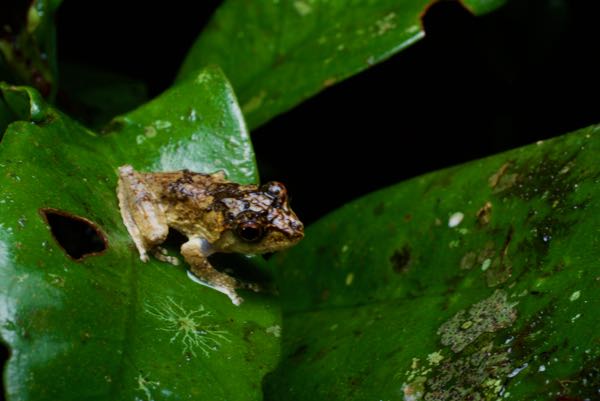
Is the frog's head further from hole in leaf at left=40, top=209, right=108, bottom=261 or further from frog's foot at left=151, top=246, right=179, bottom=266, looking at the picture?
hole in leaf at left=40, top=209, right=108, bottom=261

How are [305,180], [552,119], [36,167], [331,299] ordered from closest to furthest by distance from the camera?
1. [36,167]
2. [331,299]
3. [552,119]
4. [305,180]

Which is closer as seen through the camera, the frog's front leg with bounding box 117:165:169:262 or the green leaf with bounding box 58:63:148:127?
the frog's front leg with bounding box 117:165:169:262

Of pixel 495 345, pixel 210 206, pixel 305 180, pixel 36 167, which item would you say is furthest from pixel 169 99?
pixel 305 180

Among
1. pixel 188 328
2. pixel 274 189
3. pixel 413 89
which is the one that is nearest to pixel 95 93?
pixel 413 89

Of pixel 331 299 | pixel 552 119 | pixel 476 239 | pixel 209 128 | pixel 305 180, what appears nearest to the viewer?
pixel 476 239

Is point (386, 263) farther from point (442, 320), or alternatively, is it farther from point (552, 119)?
point (552, 119)

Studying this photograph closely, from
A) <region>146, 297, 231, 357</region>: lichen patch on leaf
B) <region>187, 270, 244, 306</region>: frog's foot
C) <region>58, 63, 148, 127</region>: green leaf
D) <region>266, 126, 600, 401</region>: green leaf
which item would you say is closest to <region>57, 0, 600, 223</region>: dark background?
<region>58, 63, 148, 127</region>: green leaf

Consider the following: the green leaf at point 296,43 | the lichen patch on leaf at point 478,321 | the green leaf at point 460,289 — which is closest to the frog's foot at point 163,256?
the green leaf at point 460,289
